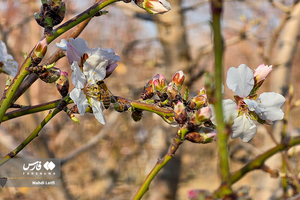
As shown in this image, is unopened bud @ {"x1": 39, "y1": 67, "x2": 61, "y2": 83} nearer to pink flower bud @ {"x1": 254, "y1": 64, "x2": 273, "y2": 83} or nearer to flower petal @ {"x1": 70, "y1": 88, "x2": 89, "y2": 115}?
flower petal @ {"x1": 70, "y1": 88, "x2": 89, "y2": 115}

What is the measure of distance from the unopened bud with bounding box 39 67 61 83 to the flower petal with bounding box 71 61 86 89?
0.14 ft

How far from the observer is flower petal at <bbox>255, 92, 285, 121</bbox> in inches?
27.7

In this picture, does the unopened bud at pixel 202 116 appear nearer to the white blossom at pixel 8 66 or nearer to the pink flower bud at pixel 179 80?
the pink flower bud at pixel 179 80

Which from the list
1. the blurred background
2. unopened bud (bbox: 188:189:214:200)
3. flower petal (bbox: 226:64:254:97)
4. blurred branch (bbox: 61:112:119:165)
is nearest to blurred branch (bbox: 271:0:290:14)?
the blurred background

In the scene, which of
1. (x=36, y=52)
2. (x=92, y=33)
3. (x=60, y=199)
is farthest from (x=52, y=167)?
(x=92, y=33)

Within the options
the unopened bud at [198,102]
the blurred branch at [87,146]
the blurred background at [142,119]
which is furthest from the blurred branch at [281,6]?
the unopened bud at [198,102]

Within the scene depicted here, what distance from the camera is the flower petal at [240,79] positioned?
0.69 m

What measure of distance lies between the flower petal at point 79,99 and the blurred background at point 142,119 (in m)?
0.97

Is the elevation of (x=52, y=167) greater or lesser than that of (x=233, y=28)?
lesser

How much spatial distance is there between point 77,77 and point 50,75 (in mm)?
64

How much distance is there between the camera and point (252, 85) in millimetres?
704

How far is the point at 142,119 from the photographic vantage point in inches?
200

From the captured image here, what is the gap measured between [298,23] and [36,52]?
8.96 feet

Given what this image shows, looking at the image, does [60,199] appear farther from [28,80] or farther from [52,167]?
[28,80]
